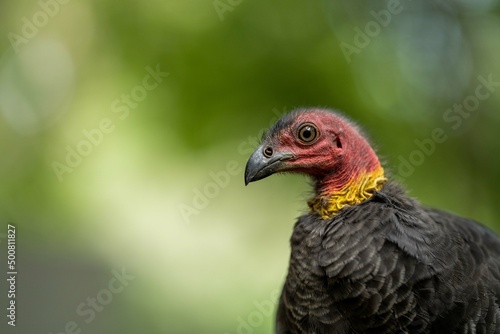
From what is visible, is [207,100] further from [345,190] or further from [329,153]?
[345,190]

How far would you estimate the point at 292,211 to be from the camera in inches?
178

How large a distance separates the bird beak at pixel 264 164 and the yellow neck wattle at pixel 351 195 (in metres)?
0.25

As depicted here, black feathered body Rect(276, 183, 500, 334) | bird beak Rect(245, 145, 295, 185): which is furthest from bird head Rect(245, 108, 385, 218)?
black feathered body Rect(276, 183, 500, 334)

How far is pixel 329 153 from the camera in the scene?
2.38 m

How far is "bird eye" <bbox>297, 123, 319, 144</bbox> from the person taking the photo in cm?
238

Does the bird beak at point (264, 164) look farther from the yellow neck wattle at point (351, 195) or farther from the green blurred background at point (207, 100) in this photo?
the green blurred background at point (207, 100)

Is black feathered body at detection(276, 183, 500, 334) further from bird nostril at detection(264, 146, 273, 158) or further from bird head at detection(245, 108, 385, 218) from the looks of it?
bird nostril at detection(264, 146, 273, 158)

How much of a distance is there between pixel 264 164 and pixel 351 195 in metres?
0.43

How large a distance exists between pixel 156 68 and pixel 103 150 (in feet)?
3.03

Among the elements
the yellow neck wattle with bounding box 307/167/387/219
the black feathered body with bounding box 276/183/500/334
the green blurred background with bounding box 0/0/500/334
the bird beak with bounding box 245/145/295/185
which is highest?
the green blurred background with bounding box 0/0/500/334

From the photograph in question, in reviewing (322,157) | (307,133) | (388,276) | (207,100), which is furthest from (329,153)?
(207,100)

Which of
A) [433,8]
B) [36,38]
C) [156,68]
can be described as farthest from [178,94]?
[433,8]

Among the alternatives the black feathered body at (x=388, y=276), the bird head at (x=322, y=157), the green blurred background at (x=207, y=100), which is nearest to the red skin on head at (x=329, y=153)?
the bird head at (x=322, y=157)

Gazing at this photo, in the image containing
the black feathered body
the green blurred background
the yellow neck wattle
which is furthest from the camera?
the green blurred background
